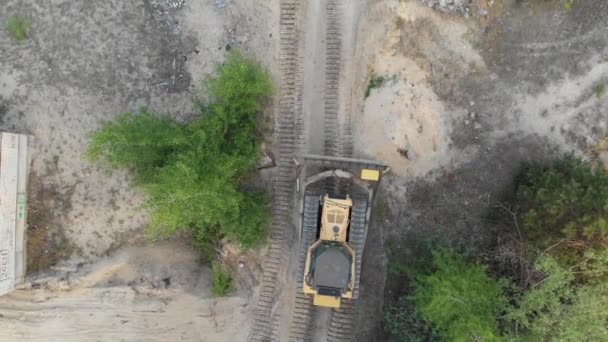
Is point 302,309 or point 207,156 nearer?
point 207,156

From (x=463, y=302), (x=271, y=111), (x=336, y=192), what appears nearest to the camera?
(x=463, y=302)

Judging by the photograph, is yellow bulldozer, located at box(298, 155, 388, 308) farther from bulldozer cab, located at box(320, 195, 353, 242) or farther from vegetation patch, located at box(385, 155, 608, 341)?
vegetation patch, located at box(385, 155, 608, 341)

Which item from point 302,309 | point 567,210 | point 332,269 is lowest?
point 302,309

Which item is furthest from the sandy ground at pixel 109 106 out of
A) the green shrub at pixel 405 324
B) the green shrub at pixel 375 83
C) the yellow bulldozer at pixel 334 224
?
the green shrub at pixel 405 324

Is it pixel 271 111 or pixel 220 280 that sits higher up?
pixel 271 111

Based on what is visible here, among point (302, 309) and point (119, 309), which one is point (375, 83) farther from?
point (119, 309)

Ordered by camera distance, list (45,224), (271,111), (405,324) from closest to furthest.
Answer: (405,324) → (271,111) → (45,224)

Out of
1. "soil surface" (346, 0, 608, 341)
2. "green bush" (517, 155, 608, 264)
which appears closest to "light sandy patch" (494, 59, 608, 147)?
"soil surface" (346, 0, 608, 341)

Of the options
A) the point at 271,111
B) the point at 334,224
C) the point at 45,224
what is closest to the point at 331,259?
the point at 334,224
